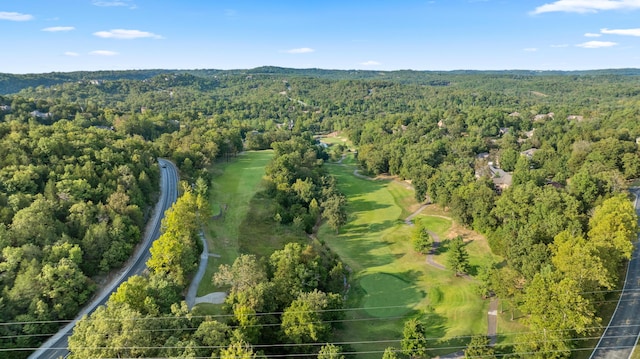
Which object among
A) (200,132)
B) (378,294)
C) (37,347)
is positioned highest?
(200,132)

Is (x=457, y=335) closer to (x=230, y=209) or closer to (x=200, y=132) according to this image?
(x=230, y=209)

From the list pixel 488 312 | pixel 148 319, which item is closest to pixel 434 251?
pixel 488 312

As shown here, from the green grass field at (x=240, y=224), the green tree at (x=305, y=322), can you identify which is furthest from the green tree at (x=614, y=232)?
the green grass field at (x=240, y=224)

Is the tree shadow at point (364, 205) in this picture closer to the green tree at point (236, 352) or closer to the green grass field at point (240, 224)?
the green grass field at point (240, 224)

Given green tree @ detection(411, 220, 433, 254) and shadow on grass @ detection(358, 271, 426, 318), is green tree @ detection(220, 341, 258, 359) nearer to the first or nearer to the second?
shadow on grass @ detection(358, 271, 426, 318)

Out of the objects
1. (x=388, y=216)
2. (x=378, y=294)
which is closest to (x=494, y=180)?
(x=388, y=216)

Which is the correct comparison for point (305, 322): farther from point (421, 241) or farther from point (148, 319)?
point (421, 241)

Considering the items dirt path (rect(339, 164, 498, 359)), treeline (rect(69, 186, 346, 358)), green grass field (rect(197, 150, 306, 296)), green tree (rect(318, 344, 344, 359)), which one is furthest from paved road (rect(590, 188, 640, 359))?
green grass field (rect(197, 150, 306, 296))
